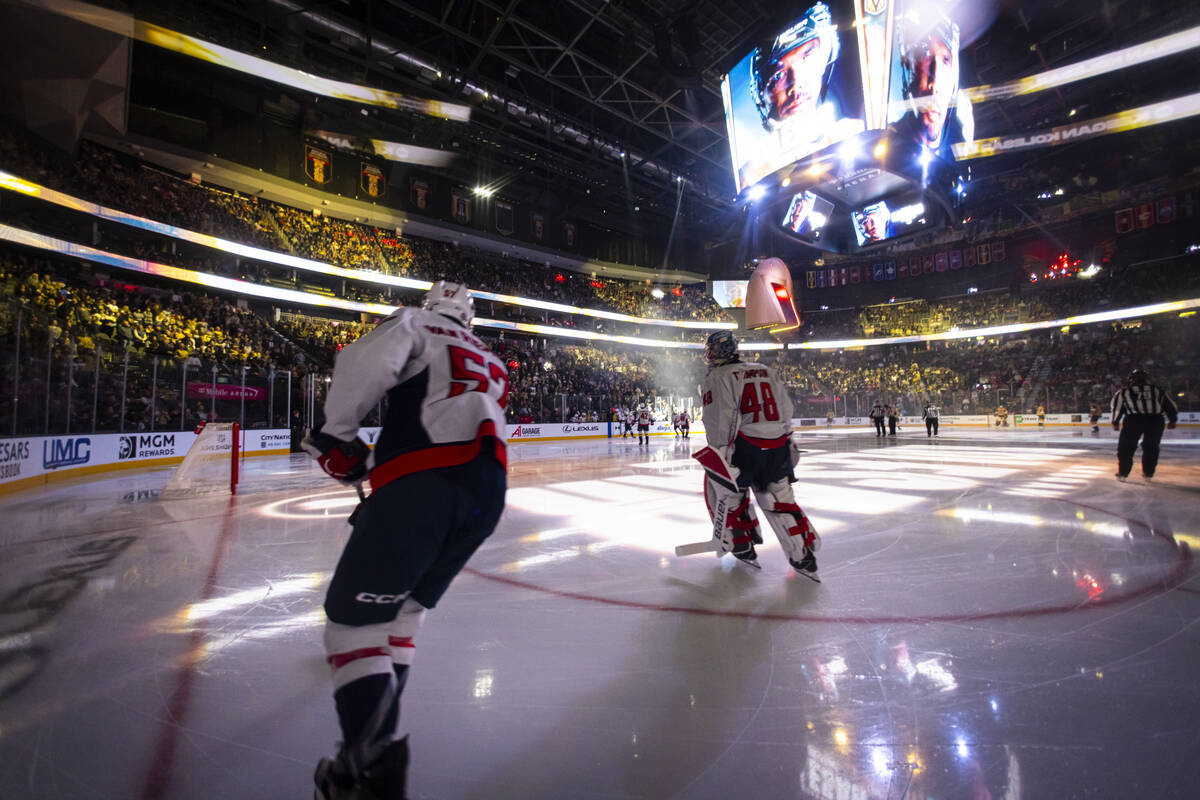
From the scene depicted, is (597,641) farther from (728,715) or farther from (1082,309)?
(1082,309)

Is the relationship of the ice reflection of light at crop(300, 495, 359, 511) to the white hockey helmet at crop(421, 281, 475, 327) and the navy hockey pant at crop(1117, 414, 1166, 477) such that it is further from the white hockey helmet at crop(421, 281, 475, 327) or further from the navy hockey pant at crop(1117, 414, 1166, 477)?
the navy hockey pant at crop(1117, 414, 1166, 477)

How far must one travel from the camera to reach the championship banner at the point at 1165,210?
2722 cm

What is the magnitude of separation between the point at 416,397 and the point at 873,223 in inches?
624

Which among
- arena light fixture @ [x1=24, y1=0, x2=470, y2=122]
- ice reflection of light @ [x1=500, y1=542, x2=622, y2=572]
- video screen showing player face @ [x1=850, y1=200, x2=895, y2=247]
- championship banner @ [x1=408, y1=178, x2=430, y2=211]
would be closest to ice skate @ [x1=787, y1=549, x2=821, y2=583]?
ice reflection of light @ [x1=500, y1=542, x2=622, y2=572]

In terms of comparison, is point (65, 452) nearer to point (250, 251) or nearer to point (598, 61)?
point (250, 251)

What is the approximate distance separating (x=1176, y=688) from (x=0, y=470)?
11627 mm

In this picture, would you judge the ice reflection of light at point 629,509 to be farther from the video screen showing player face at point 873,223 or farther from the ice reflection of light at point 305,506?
the video screen showing player face at point 873,223

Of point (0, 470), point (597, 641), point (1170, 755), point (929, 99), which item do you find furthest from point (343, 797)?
point (929, 99)

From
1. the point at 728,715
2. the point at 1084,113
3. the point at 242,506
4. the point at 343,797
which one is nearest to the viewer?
the point at 343,797

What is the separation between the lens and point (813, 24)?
10.6 m

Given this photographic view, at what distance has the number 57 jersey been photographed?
1528 mm

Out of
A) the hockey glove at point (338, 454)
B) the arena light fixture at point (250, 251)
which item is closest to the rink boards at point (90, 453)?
the arena light fixture at point (250, 251)

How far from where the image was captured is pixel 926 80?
11.2 meters

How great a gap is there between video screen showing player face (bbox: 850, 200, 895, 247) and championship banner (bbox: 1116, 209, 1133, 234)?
26322 millimetres
